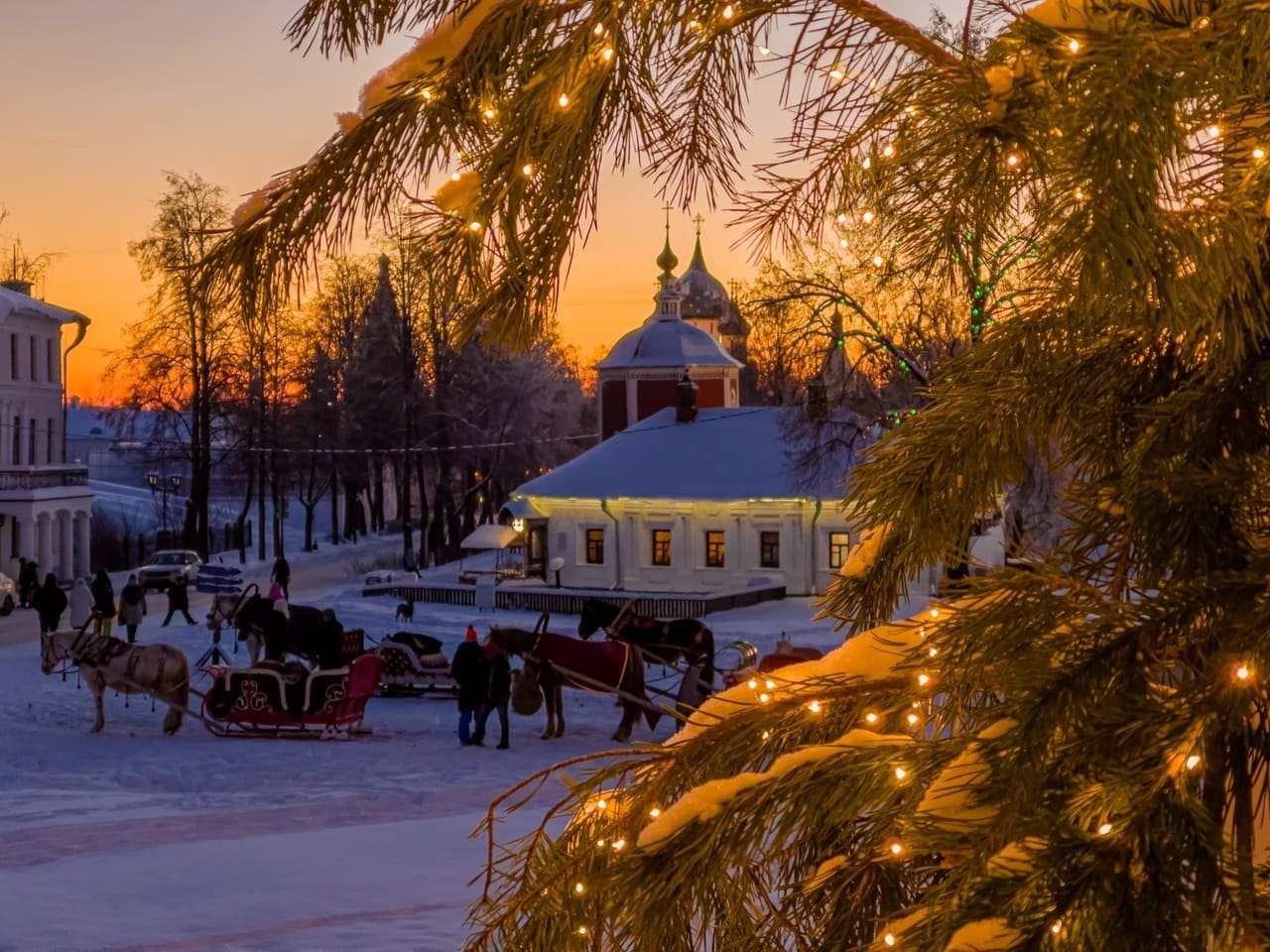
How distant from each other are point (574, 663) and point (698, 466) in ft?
67.2

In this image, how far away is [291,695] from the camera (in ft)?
65.0

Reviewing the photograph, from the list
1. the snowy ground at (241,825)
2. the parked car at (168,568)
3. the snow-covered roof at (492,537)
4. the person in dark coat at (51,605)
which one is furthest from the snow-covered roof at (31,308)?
the snowy ground at (241,825)

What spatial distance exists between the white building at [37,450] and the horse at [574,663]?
31.7 metres

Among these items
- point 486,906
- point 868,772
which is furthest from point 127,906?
point 868,772

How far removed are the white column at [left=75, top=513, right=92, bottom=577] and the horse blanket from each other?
35.6m

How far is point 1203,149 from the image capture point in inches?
89.7

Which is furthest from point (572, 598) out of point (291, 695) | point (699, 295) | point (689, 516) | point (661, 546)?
point (699, 295)

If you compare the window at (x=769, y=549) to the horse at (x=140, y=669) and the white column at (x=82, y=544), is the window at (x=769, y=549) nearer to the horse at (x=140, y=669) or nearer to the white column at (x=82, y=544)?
the horse at (x=140, y=669)

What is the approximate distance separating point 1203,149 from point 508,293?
1236mm

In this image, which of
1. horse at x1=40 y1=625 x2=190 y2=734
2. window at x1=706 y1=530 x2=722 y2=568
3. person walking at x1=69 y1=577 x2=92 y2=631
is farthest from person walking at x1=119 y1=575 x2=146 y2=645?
window at x1=706 y1=530 x2=722 y2=568

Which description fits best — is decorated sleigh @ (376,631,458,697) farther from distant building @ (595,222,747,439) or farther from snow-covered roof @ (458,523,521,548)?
distant building @ (595,222,747,439)

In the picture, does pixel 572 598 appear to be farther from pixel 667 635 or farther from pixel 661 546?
pixel 667 635

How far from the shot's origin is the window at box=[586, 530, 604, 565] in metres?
38.9

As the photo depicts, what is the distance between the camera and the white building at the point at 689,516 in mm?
36688
